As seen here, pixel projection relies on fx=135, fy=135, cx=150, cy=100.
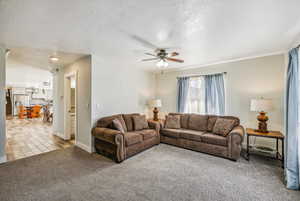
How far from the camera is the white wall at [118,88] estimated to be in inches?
141

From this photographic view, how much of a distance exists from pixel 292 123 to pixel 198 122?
2088 mm

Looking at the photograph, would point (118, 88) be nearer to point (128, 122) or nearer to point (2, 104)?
point (128, 122)

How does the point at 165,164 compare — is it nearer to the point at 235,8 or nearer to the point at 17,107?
the point at 235,8

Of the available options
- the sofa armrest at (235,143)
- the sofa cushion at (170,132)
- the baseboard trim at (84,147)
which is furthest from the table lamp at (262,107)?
the baseboard trim at (84,147)

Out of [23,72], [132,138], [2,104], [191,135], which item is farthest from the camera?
[23,72]

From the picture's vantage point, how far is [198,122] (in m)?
4.11

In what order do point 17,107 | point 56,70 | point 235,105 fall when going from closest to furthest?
1. point 235,105
2. point 56,70
3. point 17,107

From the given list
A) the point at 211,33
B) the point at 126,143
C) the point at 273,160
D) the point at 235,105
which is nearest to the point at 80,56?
the point at 126,143

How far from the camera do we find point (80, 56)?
360 centimetres

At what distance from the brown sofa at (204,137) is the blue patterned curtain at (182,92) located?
1.93 feet

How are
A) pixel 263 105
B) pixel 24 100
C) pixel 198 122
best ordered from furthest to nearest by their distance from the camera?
1. pixel 24 100
2. pixel 198 122
3. pixel 263 105

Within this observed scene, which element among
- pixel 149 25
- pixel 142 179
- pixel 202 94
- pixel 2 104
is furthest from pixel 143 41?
pixel 2 104

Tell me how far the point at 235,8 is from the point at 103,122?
337 centimetres

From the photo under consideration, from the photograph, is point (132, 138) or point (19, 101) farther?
point (19, 101)
